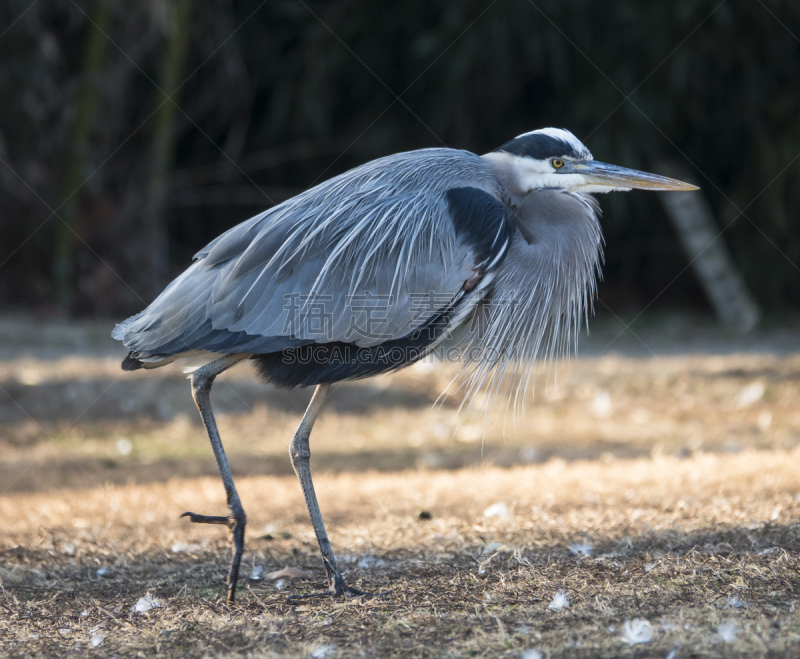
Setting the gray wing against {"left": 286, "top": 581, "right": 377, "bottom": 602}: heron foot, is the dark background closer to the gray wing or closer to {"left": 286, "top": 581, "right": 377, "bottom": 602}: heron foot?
the gray wing

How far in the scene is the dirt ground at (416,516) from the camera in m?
2.81

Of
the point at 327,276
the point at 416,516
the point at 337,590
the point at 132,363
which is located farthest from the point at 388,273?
the point at 416,516

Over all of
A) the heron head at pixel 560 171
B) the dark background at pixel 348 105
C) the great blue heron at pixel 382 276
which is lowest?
the great blue heron at pixel 382 276

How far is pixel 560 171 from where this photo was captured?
3.85 meters

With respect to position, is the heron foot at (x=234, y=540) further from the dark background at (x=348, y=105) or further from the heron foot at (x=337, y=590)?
the dark background at (x=348, y=105)

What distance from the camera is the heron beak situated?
3.83 m

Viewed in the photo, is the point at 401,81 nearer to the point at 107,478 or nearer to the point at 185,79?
the point at 185,79

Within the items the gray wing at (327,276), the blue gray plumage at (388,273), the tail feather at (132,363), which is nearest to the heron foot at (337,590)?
the blue gray plumage at (388,273)

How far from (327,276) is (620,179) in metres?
1.39

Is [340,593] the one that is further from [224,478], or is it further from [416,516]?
[416,516]

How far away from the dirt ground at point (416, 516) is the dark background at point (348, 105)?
3378 millimetres

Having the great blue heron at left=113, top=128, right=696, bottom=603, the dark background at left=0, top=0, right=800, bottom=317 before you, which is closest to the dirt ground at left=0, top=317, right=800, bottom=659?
the great blue heron at left=113, top=128, right=696, bottom=603

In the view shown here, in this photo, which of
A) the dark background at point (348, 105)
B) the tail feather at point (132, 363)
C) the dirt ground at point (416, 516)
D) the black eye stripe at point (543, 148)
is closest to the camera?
the dirt ground at point (416, 516)

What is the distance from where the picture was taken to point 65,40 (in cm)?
1118
